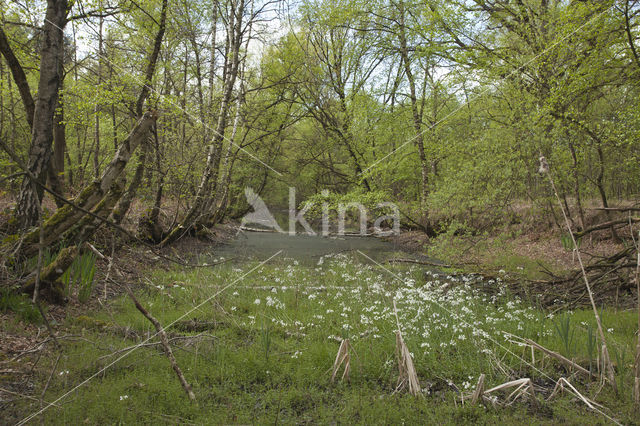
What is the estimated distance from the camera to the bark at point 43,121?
5.73 meters

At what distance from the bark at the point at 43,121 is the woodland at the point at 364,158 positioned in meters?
0.03

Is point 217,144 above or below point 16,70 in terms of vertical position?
below

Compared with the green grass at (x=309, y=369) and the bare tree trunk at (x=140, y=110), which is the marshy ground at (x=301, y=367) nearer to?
the green grass at (x=309, y=369)

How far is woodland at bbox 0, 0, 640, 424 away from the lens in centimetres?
388

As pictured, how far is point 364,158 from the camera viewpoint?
1789 cm

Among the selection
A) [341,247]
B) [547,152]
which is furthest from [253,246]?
[547,152]

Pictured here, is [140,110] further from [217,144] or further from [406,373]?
[406,373]

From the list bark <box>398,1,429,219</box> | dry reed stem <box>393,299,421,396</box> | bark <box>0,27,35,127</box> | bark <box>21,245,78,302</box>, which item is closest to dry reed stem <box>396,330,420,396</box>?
dry reed stem <box>393,299,421,396</box>

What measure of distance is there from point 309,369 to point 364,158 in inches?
585

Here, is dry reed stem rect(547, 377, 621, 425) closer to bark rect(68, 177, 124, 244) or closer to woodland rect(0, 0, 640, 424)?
woodland rect(0, 0, 640, 424)

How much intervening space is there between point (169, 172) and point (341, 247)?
8.48m

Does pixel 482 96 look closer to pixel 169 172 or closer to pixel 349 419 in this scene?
pixel 169 172

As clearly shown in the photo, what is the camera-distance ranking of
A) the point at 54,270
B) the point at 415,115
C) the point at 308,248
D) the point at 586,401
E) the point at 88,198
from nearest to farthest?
the point at 586,401, the point at 54,270, the point at 88,198, the point at 308,248, the point at 415,115

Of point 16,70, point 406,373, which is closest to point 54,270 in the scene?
point 406,373
